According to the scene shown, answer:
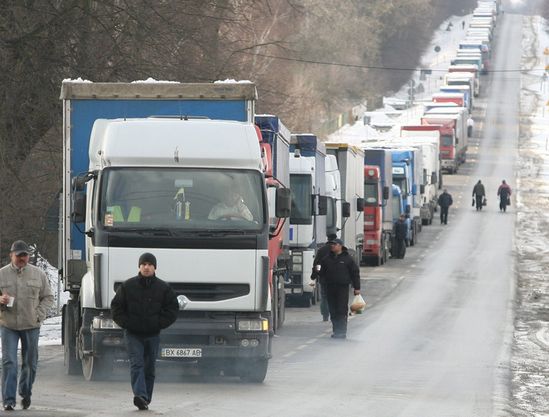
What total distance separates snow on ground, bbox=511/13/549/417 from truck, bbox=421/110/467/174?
3.67 meters

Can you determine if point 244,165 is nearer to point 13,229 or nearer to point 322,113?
point 13,229

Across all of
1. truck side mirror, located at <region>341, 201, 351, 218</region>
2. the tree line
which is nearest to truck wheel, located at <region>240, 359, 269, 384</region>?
the tree line

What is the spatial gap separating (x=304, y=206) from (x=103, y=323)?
513 inches

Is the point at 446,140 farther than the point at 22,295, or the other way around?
the point at 446,140

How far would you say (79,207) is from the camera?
54.4 feet

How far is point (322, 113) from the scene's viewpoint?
105375 millimetres

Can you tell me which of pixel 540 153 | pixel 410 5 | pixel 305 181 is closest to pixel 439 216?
pixel 540 153

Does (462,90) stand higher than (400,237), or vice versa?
(462,90)

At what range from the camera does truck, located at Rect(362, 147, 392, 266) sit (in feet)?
142

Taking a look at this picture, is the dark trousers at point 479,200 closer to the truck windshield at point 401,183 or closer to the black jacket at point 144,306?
the truck windshield at point 401,183

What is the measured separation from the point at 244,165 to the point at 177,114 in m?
2.32

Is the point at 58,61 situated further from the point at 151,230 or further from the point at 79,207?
the point at 151,230

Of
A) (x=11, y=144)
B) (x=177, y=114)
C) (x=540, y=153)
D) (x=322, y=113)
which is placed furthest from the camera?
(x=322, y=113)

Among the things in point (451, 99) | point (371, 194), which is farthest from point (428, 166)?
point (451, 99)
